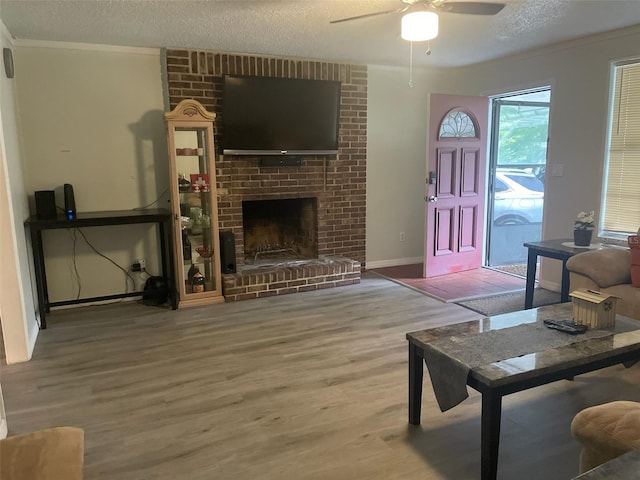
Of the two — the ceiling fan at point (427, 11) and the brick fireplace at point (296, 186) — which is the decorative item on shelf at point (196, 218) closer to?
the brick fireplace at point (296, 186)

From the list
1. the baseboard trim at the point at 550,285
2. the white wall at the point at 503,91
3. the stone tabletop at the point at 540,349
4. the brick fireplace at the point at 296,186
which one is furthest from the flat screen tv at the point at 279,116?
the stone tabletop at the point at 540,349

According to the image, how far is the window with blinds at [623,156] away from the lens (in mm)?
4012

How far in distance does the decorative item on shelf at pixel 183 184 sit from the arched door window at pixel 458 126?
105 inches

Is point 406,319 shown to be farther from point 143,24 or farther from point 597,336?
point 143,24

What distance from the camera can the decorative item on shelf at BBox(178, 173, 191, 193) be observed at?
14.3 ft

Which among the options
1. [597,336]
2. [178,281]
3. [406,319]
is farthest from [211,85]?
[597,336]

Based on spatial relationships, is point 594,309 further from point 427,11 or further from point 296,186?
point 296,186

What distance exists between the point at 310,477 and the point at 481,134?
173 inches

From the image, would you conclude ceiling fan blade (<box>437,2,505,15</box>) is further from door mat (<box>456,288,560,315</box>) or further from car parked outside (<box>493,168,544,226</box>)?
car parked outside (<box>493,168,544,226</box>)

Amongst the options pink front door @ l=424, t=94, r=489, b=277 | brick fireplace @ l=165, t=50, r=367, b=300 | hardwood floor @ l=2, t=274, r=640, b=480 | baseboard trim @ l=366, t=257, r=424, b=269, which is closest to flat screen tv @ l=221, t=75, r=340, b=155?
brick fireplace @ l=165, t=50, r=367, b=300

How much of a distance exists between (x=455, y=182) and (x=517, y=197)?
1.67 meters

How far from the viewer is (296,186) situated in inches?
203

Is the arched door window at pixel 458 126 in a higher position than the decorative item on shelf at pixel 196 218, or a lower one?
higher

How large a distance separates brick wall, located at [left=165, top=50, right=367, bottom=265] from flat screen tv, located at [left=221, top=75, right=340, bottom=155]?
0.15 metres
